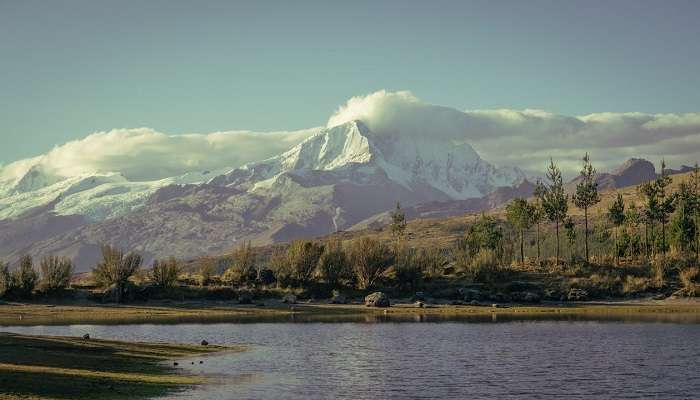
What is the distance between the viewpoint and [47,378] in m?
47.3

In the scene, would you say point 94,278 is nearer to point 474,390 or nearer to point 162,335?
point 162,335

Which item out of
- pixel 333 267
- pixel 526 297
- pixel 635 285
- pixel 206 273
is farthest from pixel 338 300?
pixel 635 285

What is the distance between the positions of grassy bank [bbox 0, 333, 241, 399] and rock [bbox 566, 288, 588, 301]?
Result: 246 feet

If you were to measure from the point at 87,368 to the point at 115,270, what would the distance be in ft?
263

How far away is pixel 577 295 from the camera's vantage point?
131 m

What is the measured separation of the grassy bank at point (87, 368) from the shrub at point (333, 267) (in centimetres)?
6967

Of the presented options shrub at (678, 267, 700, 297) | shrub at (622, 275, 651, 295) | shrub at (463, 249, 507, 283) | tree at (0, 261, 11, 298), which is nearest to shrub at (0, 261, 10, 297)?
tree at (0, 261, 11, 298)

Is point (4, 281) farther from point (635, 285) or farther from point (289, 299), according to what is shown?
point (635, 285)

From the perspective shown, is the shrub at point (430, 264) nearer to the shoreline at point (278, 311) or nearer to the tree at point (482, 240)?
the tree at point (482, 240)

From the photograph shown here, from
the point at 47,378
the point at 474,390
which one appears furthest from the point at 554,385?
the point at 47,378

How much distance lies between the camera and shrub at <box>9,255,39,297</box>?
12719 centimetres

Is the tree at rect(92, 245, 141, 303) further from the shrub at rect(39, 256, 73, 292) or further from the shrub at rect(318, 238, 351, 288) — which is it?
the shrub at rect(318, 238, 351, 288)

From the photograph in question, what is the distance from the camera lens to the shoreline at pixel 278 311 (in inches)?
4198

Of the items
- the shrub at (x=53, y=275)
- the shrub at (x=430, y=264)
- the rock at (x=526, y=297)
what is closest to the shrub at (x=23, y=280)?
the shrub at (x=53, y=275)
